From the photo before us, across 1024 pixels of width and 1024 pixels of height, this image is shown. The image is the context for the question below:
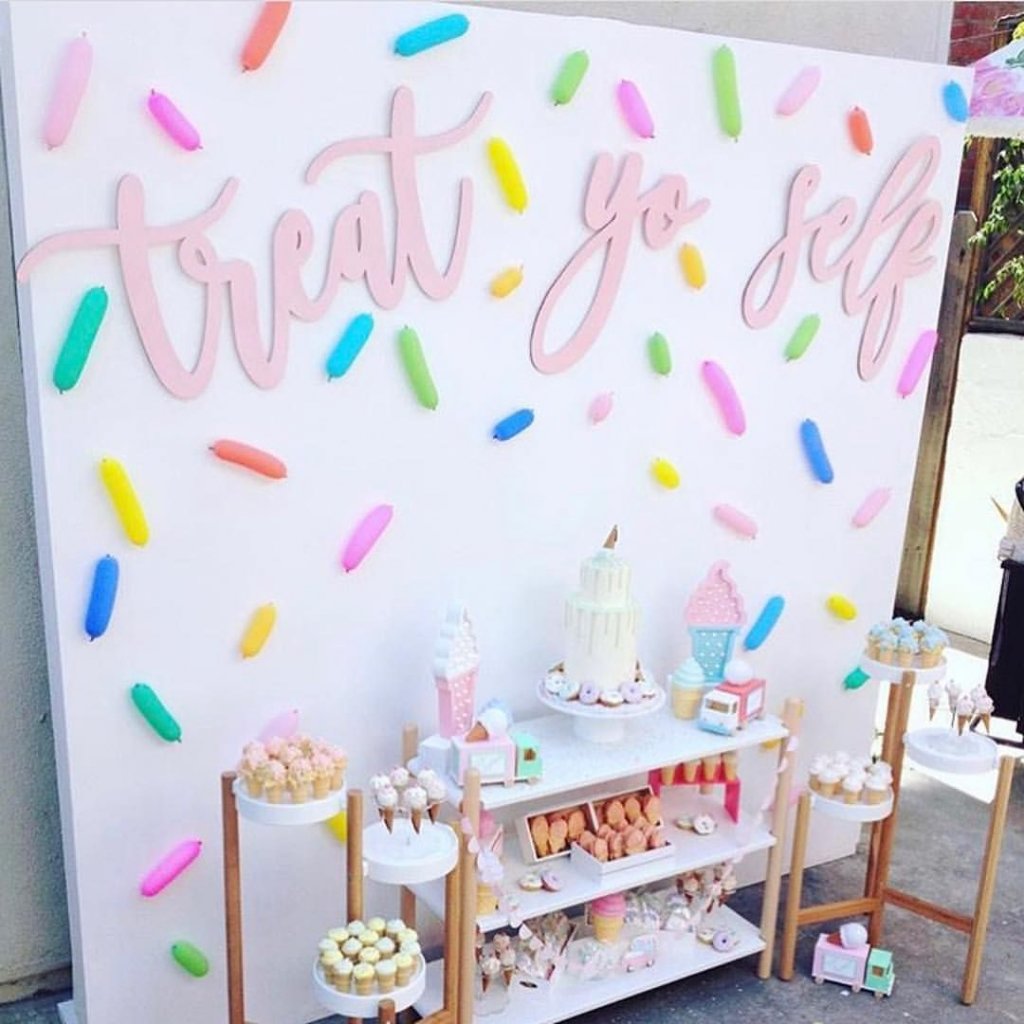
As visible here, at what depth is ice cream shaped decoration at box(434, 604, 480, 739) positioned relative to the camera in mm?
2883

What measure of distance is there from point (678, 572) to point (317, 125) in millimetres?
1578

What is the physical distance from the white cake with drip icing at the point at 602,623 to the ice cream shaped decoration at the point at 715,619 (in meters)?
0.31

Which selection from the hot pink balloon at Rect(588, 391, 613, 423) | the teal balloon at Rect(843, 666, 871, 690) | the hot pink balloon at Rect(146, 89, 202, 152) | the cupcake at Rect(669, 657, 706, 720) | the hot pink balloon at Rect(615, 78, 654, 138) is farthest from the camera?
the teal balloon at Rect(843, 666, 871, 690)

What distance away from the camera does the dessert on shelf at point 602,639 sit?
3.00 m

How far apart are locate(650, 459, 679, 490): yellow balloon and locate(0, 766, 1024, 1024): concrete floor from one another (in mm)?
1383

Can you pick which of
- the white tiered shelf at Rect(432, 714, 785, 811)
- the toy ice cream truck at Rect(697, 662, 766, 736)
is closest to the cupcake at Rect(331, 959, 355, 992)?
the white tiered shelf at Rect(432, 714, 785, 811)

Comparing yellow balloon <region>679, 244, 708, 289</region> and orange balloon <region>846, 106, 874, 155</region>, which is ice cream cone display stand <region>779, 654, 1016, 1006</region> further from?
orange balloon <region>846, 106, 874, 155</region>

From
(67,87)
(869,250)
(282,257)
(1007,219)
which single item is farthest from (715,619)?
(1007,219)

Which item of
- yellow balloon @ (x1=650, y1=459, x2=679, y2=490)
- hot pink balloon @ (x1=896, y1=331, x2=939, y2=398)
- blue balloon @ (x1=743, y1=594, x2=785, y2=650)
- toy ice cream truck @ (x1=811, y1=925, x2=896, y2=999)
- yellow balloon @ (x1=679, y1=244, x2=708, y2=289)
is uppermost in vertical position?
yellow balloon @ (x1=679, y1=244, x2=708, y2=289)

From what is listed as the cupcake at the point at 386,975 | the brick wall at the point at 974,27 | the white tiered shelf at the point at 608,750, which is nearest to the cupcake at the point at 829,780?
the white tiered shelf at the point at 608,750

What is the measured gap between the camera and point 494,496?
3055 mm

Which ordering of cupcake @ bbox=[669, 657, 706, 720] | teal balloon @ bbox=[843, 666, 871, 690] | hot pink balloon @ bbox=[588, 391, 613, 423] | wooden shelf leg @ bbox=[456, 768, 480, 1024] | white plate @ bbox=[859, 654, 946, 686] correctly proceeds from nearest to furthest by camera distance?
wooden shelf leg @ bbox=[456, 768, 480, 1024] → hot pink balloon @ bbox=[588, 391, 613, 423] → cupcake @ bbox=[669, 657, 706, 720] → white plate @ bbox=[859, 654, 946, 686] → teal balloon @ bbox=[843, 666, 871, 690]

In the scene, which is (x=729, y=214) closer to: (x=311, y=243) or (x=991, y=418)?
(x=311, y=243)

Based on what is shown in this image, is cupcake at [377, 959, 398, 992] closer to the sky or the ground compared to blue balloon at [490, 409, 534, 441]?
closer to the ground
